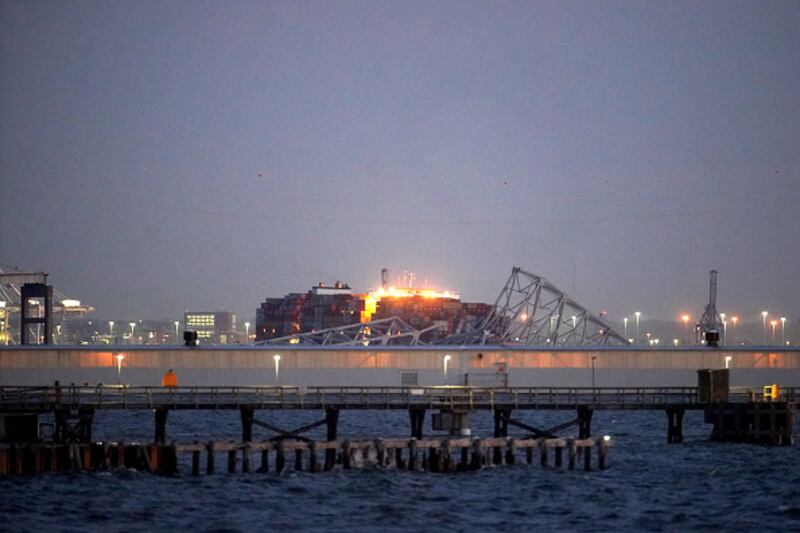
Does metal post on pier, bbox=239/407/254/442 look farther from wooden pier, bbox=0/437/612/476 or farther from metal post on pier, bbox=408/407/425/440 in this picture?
metal post on pier, bbox=408/407/425/440

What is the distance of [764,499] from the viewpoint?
59031mm

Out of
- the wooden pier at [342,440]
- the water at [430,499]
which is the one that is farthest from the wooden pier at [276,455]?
the water at [430,499]

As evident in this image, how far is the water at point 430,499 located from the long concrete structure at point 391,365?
129 feet

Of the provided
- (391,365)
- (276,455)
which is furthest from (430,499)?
(391,365)

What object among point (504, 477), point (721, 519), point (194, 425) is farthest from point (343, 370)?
point (721, 519)

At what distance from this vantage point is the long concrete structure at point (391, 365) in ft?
354

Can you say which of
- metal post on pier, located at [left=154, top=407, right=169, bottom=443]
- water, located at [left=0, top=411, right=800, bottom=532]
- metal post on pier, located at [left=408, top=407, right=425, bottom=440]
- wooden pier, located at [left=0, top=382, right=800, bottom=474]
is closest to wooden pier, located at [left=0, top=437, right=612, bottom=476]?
wooden pier, located at [left=0, top=382, right=800, bottom=474]

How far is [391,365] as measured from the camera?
111m

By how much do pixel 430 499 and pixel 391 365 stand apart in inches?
2166

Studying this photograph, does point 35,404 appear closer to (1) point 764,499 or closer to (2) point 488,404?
(2) point 488,404

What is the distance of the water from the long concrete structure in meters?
39.3

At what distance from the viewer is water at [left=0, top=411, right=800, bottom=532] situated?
51.2m

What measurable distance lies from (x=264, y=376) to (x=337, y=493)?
173 ft

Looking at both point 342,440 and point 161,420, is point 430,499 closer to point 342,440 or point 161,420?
point 342,440
